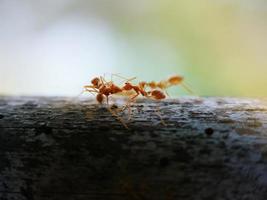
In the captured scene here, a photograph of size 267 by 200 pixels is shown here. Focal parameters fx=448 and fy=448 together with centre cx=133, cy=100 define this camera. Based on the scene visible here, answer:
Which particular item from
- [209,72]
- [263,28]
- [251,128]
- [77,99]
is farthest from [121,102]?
[263,28]

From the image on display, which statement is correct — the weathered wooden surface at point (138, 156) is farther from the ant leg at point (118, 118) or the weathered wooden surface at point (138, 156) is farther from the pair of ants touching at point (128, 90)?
the pair of ants touching at point (128, 90)

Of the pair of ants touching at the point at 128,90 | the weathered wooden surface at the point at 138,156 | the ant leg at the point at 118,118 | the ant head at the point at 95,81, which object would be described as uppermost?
the ant head at the point at 95,81

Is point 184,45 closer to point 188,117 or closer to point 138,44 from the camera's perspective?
point 138,44

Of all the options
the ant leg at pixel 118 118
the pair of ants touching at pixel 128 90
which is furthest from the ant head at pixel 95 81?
the ant leg at pixel 118 118

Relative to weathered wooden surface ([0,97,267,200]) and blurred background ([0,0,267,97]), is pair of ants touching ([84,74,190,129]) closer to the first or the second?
weathered wooden surface ([0,97,267,200])

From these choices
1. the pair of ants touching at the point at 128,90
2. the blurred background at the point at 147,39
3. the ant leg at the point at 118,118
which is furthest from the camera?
the blurred background at the point at 147,39

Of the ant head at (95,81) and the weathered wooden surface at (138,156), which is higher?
the ant head at (95,81)

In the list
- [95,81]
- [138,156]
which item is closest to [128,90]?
[95,81]

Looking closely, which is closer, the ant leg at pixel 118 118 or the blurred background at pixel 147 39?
the ant leg at pixel 118 118
